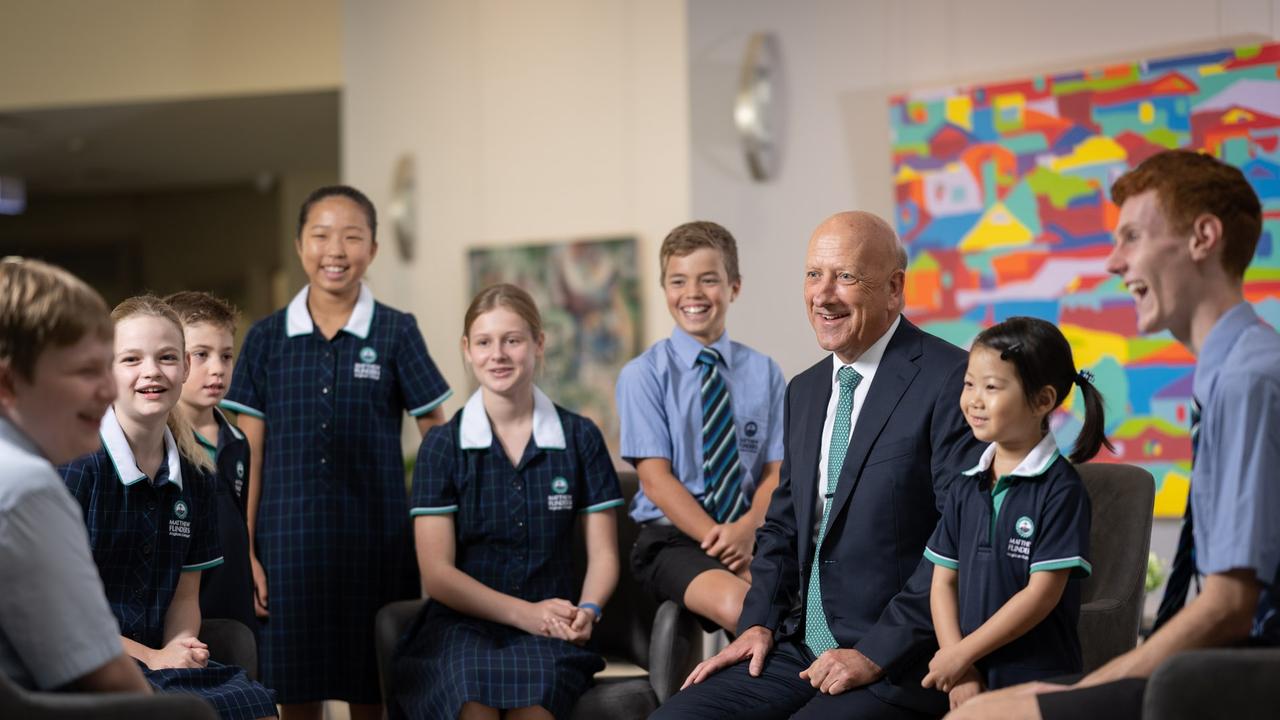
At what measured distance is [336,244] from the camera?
3598mm

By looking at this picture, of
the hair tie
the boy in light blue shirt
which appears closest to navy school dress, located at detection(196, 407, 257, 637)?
the boy in light blue shirt

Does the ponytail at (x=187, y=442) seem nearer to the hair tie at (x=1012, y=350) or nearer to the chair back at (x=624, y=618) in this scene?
the chair back at (x=624, y=618)

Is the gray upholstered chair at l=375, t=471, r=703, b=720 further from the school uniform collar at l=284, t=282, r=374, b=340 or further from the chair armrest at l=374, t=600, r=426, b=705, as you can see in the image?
the school uniform collar at l=284, t=282, r=374, b=340

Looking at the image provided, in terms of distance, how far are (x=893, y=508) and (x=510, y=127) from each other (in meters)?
4.33

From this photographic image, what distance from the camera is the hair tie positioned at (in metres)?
2.47

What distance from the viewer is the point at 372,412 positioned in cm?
360

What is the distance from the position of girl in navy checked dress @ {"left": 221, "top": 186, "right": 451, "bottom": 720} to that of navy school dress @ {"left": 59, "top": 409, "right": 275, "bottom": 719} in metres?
0.68

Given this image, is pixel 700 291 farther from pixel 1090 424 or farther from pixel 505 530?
pixel 1090 424

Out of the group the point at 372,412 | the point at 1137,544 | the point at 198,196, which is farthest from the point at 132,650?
the point at 198,196

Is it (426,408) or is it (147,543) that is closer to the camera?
(147,543)

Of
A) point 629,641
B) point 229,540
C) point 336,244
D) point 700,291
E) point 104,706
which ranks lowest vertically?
point 629,641

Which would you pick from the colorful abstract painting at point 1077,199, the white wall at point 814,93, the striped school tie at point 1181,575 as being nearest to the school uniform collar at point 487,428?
the striped school tie at point 1181,575

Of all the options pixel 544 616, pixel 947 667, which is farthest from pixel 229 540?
pixel 947 667

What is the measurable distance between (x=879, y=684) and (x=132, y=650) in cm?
156
